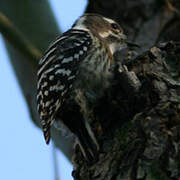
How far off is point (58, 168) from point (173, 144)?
103cm

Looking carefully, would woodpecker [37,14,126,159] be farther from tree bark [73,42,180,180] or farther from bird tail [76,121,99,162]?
tree bark [73,42,180,180]

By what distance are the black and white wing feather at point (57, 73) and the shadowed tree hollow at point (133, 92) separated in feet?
1.05

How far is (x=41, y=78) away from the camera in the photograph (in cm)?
329

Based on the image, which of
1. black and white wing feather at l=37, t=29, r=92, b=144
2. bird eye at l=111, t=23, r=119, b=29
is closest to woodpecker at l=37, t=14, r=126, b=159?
black and white wing feather at l=37, t=29, r=92, b=144

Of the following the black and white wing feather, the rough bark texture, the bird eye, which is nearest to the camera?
the rough bark texture

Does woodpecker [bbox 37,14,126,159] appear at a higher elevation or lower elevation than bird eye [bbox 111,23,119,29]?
higher

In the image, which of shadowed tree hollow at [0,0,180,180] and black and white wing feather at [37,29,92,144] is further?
black and white wing feather at [37,29,92,144]

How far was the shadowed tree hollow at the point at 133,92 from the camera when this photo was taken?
8.65 ft

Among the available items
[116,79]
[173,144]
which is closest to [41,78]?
[116,79]

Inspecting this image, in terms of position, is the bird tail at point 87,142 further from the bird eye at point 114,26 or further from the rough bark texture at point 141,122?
the bird eye at point 114,26

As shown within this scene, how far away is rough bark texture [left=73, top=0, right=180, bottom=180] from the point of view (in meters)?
2.59

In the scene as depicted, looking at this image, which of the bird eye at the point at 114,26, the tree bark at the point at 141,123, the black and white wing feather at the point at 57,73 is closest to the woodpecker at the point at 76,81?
the black and white wing feather at the point at 57,73

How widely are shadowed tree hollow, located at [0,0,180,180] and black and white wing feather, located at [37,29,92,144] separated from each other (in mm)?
320

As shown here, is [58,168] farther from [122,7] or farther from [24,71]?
[122,7]
